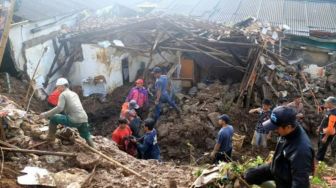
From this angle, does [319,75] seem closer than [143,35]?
No

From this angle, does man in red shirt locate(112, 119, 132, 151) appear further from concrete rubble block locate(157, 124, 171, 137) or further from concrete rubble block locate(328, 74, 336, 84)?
concrete rubble block locate(328, 74, 336, 84)

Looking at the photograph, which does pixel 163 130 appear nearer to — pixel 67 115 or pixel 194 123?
pixel 194 123

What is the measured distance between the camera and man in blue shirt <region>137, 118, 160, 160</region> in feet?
26.6

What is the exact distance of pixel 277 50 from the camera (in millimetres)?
15945

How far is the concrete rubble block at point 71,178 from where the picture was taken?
6058 mm

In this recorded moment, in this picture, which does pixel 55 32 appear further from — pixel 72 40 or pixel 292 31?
pixel 292 31

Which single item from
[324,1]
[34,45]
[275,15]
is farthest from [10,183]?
[324,1]

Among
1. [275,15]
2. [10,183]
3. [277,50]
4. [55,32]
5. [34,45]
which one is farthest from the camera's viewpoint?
[275,15]

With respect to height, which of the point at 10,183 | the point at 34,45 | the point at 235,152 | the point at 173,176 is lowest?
the point at 235,152

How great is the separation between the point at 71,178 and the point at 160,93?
5812mm

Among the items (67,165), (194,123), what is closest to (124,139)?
(67,165)

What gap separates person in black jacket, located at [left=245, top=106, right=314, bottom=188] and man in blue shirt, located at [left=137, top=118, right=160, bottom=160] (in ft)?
12.8

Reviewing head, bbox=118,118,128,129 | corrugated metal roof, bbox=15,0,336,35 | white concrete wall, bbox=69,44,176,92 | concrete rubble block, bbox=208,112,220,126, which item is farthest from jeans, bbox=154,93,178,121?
corrugated metal roof, bbox=15,0,336,35

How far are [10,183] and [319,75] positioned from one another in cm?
1409
